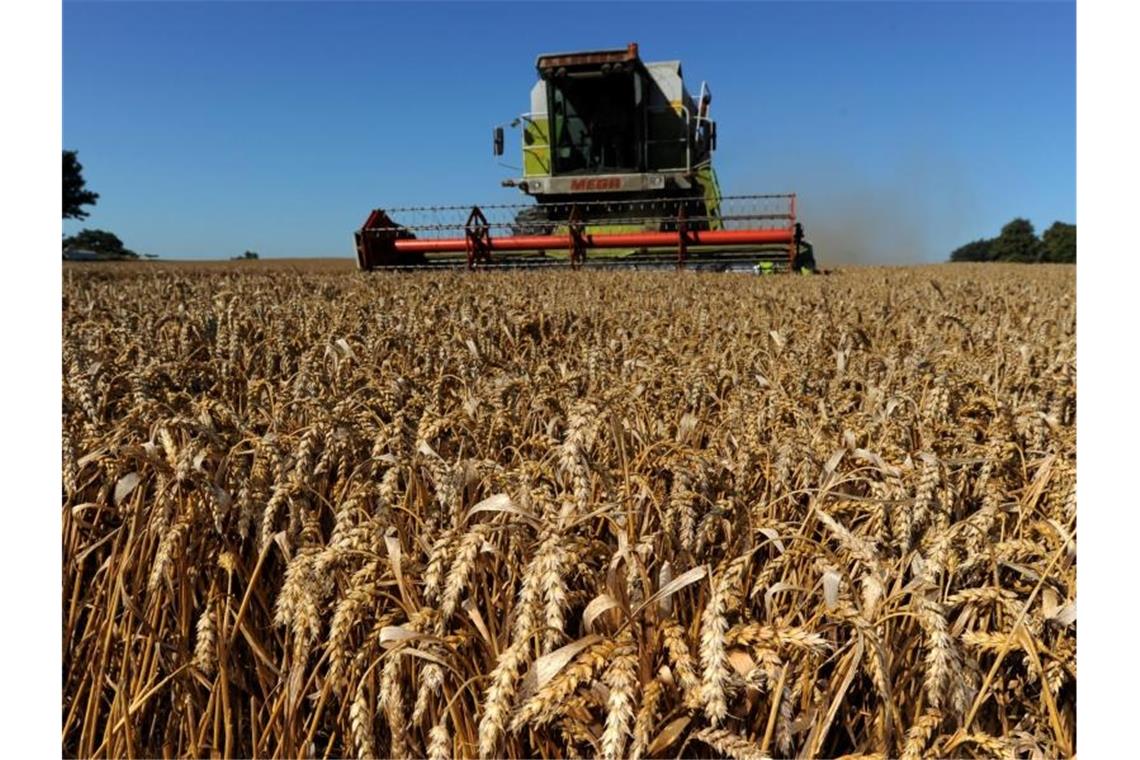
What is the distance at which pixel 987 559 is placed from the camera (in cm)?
126

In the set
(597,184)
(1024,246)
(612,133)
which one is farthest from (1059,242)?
(597,184)

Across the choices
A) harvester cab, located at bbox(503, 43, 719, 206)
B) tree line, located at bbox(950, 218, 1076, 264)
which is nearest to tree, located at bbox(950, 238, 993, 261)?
tree line, located at bbox(950, 218, 1076, 264)

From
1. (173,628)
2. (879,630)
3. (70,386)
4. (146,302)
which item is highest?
(146,302)

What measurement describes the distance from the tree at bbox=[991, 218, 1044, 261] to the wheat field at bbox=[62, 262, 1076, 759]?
59299 millimetres

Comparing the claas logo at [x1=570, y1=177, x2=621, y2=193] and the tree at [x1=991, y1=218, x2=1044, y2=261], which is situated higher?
the tree at [x1=991, y1=218, x2=1044, y2=261]

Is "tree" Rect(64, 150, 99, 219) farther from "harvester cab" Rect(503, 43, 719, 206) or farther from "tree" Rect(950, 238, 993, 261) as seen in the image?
"tree" Rect(950, 238, 993, 261)

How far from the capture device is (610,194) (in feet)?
41.7

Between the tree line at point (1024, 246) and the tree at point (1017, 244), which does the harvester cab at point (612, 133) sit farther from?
the tree at point (1017, 244)

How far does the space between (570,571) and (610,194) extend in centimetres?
1206

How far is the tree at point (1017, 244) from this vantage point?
53688mm

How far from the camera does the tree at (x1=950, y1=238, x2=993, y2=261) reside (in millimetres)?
59469

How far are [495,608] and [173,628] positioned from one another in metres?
0.68

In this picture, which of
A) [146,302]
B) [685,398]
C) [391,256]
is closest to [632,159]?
[391,256]

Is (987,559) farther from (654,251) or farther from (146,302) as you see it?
(654,251)
